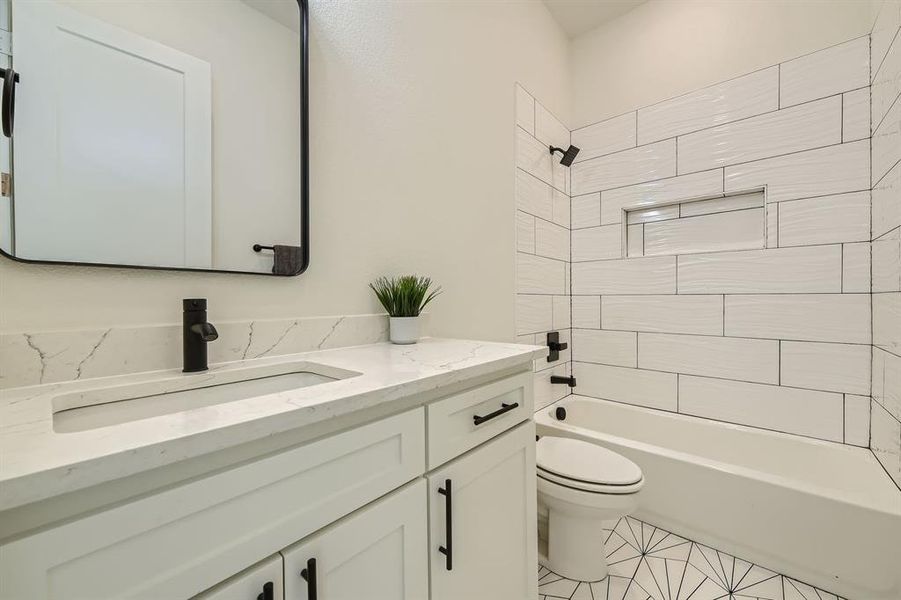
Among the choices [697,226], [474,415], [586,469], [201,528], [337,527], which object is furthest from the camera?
[697,226]

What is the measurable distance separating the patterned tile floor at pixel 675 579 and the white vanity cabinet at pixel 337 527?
1.59ft

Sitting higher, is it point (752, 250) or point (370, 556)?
point (752, 250)

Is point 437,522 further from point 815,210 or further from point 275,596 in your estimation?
point 815,210

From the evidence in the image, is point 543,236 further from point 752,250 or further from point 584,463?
point 584,463

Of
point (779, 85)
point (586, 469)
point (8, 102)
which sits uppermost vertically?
point (779, 85)

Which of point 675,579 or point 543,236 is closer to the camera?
point 675,579

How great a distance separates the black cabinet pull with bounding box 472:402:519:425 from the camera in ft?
2.93

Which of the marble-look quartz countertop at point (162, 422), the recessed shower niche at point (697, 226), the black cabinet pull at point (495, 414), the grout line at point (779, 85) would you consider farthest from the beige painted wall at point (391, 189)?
the grout line at point (779, 85)

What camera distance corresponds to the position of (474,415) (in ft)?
2.97

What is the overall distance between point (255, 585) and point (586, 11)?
2.93 meters

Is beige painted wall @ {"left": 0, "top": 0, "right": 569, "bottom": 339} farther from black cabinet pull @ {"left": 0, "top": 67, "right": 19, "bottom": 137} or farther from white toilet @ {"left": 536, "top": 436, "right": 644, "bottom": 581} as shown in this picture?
white toilet @ {"left": 536, "top": 436, "right": 644, "bottom": 581}

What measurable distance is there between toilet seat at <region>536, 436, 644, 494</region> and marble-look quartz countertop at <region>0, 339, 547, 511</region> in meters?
0.70

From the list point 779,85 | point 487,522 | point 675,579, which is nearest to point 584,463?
point 675,579

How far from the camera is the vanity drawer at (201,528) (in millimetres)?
379
